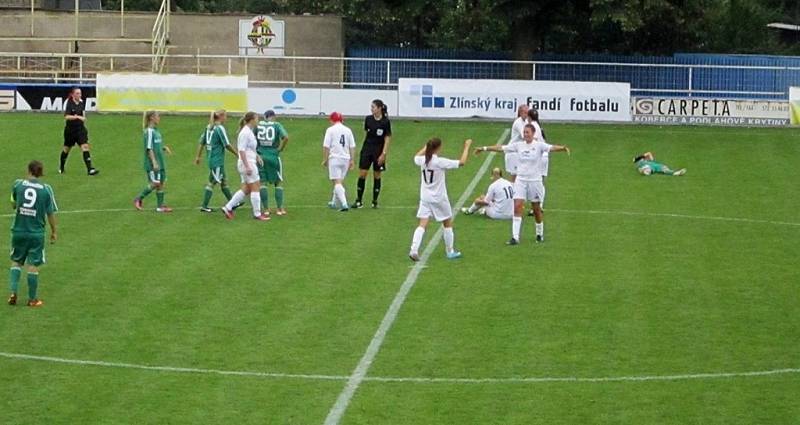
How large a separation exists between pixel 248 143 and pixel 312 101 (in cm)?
2167

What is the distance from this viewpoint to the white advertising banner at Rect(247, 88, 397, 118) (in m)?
47.9

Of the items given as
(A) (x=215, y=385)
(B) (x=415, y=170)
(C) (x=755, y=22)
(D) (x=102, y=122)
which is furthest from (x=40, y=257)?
(C) (x=755, y=22)

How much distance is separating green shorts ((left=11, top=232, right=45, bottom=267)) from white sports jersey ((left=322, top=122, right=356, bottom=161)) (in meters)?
9.52

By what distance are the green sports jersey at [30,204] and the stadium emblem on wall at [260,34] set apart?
42.4 metres

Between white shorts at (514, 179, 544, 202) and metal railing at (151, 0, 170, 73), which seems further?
metal railing at (151, 0, 170, 73)

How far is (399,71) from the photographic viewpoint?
181 ft

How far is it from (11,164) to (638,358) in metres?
21.9

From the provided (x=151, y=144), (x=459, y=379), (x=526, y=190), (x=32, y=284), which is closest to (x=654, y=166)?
(x=526, y=190)

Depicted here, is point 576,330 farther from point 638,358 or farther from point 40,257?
point 40,257

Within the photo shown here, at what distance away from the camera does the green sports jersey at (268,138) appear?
27.6 meters

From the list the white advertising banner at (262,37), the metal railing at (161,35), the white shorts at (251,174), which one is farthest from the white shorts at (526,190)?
the white advertising banner at (262,37)

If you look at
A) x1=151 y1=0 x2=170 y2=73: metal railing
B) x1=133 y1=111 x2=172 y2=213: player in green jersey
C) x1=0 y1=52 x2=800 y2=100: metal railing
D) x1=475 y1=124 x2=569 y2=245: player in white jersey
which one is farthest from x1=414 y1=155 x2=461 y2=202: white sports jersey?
x1=151 y1=0 x2=170 y2=73: metal railing

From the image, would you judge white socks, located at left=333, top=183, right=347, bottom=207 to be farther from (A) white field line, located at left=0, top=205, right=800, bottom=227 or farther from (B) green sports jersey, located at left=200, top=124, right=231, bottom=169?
(B) green sports jersey, located at left=200, top=124, right=231, bottom=169

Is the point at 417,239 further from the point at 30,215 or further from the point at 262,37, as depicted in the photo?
the point at 262,37
